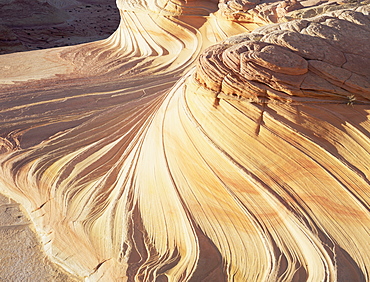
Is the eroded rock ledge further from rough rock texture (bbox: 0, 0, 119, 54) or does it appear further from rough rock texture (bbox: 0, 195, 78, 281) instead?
rough rock texture (bbox: 0, 0, 119, 54)

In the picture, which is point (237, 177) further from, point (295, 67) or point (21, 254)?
point (21, 254)

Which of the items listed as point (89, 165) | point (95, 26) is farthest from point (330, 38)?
point (95, 26)

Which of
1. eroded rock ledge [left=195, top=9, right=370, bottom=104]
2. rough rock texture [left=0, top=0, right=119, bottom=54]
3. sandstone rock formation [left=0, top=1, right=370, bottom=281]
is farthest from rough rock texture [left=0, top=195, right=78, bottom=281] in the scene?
rough rock texture [left=0, top=0, right=119, bottom=54]

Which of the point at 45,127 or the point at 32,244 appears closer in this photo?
the point at 32,244

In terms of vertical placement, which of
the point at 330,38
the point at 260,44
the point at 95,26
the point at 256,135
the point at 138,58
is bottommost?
the point at 95,26

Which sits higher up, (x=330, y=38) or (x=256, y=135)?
(x=330, y=38)

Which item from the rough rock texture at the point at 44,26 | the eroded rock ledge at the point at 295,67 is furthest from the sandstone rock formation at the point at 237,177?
the rough rock texture at the point at 44,26

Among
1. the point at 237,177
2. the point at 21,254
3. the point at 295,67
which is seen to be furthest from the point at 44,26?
the point at 237,177

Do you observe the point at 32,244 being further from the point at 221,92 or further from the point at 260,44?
the point at 260,44

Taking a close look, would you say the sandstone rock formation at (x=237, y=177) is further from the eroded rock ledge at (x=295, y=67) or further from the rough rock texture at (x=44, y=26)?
the rough rock texture at (x=44, y=26)
